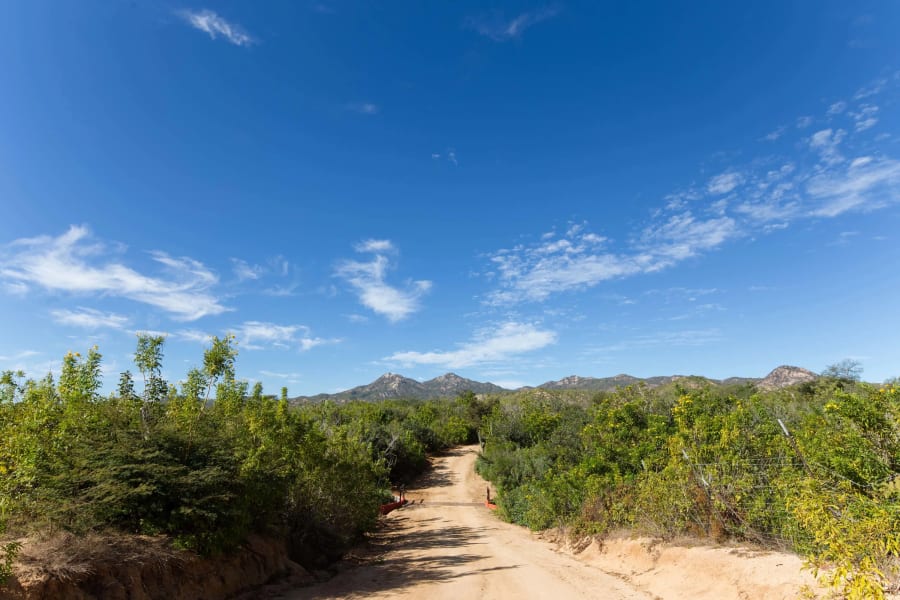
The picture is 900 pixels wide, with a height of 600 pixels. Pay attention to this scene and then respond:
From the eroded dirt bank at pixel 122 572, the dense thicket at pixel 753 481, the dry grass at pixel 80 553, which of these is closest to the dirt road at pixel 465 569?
the eroded dirt bank at pixel 122 572

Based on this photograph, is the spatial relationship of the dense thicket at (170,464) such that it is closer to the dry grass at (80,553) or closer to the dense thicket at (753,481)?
the dry grass at (80,553)

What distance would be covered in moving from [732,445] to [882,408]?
450 centimetres

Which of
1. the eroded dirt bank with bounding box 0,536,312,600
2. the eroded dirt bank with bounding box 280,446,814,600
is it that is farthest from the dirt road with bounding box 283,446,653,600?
the eroded dirt bank with bounding box 0,536,312,600

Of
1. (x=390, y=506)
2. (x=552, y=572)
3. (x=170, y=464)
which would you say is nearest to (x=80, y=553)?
(x=170, y=464)

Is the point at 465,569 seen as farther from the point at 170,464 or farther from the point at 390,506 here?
the point at 390,506

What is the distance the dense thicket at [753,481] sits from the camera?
599 centimetres

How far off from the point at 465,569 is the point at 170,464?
8.75m

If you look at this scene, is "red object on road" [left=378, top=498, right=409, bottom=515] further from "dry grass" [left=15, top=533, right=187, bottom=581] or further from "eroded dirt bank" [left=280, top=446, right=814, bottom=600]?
"dry grass" [left=15, top=533, right=187, bottom=581]

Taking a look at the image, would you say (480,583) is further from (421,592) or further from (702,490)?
(702,490)

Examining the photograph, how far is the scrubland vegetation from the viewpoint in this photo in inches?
293

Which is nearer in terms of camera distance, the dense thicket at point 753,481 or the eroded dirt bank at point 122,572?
the dense thicket at point 753,481

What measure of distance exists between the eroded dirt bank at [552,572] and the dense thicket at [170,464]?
254 centimetres

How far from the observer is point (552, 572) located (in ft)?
43.0

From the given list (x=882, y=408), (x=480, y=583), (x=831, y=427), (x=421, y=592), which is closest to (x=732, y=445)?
(x=831, y=427)
